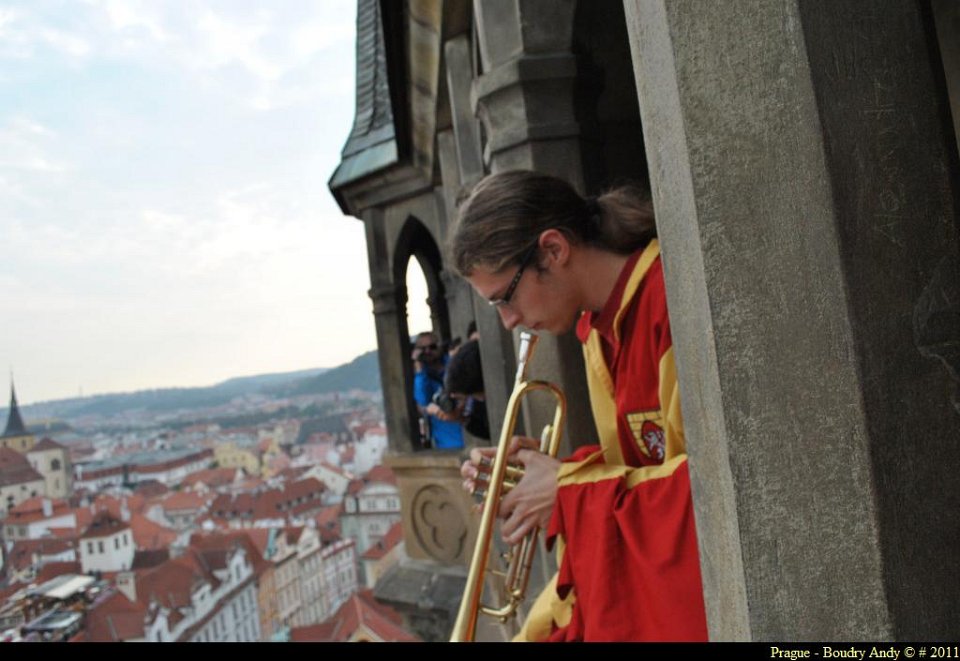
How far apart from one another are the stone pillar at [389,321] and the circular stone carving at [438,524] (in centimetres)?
76

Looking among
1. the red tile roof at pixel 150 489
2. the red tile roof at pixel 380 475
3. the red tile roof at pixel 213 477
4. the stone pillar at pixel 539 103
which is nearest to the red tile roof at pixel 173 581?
the red tile roof at pixel 380 475

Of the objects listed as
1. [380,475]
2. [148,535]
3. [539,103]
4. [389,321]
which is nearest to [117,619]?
[148,535]

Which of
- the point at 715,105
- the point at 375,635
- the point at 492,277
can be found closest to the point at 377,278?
the point at 492,277

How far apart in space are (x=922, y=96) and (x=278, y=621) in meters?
45.7

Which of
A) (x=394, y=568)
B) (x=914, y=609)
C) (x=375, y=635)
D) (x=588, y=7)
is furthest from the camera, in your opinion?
(x=375, y=635)

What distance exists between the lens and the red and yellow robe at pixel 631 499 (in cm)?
150

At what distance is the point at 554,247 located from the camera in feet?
6.16

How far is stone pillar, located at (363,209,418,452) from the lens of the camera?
28.3 feet

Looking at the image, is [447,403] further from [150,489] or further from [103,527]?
[150,489]

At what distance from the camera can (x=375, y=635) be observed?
16.3 m

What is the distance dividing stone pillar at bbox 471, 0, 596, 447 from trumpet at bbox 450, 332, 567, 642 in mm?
711

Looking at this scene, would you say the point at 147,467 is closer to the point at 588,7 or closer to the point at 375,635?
the point at 375,635

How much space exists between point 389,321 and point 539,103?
584cm

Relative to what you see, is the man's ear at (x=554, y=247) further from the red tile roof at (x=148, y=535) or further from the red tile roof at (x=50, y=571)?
the red tile roof at (x=148, y=535)
